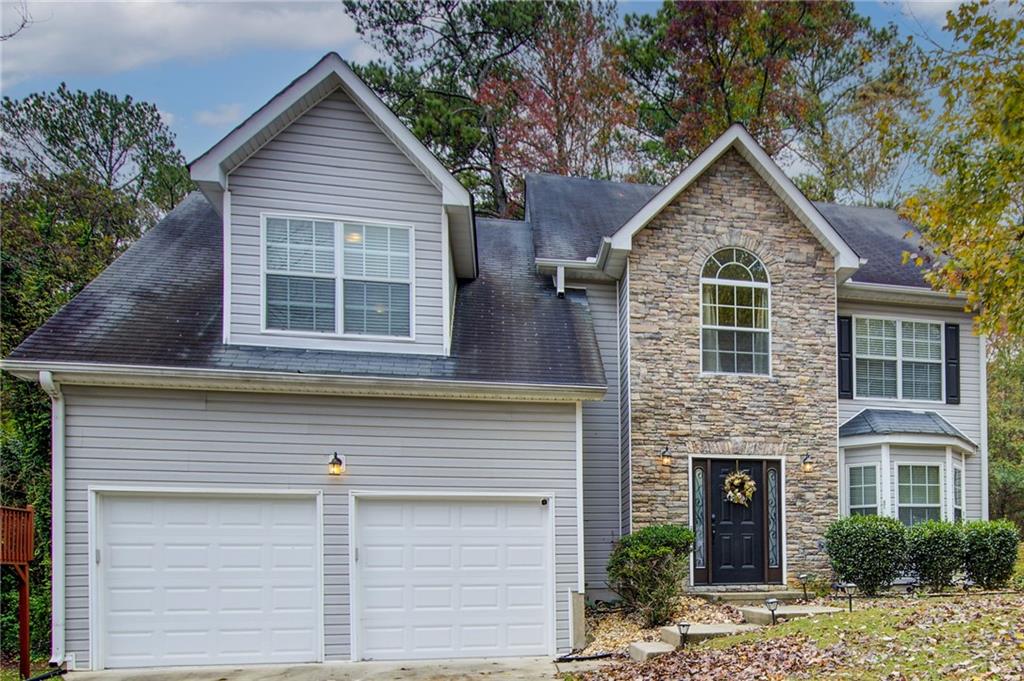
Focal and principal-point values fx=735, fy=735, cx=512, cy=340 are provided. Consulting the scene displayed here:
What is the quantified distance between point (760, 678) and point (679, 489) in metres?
4.26

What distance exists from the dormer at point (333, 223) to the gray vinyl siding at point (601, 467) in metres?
2.89

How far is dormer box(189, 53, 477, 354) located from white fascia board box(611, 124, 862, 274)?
361 cm

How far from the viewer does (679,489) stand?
35.2 feet

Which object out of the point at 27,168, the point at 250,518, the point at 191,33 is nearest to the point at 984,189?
the point at 250,518

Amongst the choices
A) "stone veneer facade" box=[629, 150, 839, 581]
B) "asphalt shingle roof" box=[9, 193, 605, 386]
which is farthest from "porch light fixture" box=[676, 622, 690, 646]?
"asphalt shingle roof" box=[9, 193, 605, 386]

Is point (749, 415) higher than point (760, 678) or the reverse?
higher

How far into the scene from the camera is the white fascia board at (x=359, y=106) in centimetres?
887

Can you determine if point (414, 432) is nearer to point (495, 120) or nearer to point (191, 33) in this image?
point (191, 33)

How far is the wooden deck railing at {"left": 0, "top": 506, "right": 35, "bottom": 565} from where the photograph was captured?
8.19 metres

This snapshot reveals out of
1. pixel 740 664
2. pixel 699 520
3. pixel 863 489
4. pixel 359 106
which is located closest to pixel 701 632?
pixel 740 664

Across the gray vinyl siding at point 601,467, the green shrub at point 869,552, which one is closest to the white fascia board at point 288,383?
the gray vinyl siding at point 601,467

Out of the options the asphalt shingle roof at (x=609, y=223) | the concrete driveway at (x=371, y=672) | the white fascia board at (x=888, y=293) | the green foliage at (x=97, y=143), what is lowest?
the concrete driveway at (x=371, y=672)

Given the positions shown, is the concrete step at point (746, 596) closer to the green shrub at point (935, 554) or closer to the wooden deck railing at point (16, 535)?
the green shrub at point (935, 554)

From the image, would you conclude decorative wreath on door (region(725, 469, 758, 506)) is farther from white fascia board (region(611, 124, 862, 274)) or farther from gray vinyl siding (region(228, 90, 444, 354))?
gray vinyl siding (region(228, 90, 444, 354))
